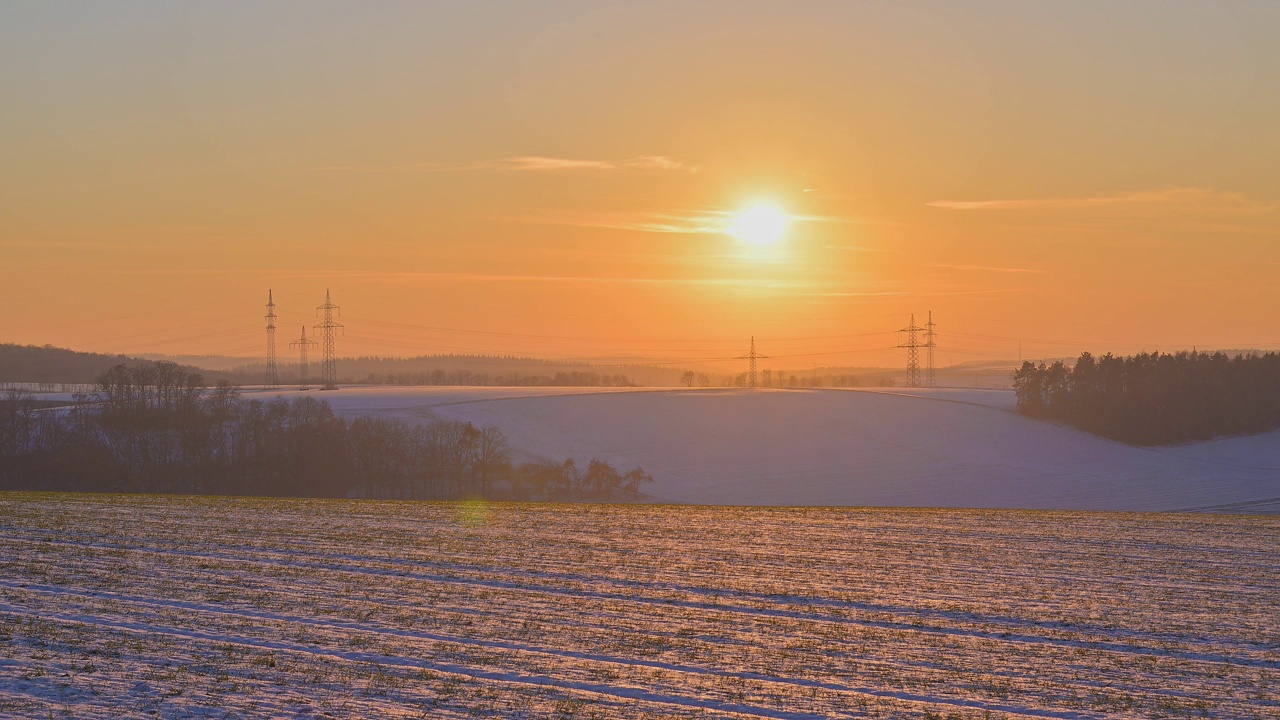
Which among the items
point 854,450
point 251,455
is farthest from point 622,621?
point 854,450

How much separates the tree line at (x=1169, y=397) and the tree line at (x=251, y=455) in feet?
160

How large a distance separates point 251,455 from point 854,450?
51.5 m

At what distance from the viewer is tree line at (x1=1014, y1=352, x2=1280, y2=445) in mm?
94875

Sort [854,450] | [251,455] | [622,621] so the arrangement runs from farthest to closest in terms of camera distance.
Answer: [854,450]
[251,455]
[622,621]

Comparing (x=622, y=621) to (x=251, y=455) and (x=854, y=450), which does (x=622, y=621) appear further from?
(x=854, y=450)

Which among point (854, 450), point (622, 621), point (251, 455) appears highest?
point (622, 621)

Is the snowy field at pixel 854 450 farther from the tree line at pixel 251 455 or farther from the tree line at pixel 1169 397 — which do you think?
the tree line at pixel 251 455

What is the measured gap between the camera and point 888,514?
3769 centimetres

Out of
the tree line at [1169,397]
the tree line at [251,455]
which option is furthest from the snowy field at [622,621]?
the tree line at [1169,397]

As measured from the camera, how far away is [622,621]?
1861cm

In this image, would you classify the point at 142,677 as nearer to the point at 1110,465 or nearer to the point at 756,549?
the point at 756,549

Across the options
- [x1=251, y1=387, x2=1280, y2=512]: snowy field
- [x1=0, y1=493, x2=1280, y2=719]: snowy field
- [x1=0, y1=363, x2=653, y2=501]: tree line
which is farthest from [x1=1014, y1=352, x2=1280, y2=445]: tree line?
[x1=0, y1=493, x2=1280, y2=719]: snowy field

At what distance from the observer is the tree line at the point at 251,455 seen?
227 feet

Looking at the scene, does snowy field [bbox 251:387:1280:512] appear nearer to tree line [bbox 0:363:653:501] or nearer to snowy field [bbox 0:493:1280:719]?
tree line [bbox 0:363:653:501]
